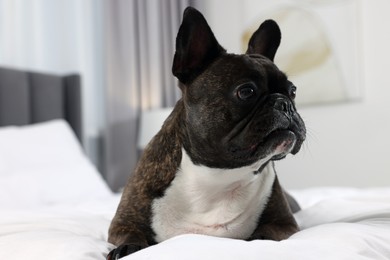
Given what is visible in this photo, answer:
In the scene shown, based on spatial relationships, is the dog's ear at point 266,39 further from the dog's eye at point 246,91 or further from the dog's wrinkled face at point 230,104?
the dog's eye at point 246,91

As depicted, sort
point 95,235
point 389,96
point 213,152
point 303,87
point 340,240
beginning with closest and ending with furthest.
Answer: point 340,240
point 213,152
point 95,235
point 389,96
point 303,87

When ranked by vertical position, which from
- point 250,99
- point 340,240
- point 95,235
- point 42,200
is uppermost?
point 250,99

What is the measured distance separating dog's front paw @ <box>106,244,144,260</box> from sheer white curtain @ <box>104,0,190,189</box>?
7.82ft

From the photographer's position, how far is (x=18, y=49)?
2.93 metres

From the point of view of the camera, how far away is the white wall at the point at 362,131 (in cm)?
330

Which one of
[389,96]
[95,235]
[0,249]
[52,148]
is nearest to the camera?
[0,249]

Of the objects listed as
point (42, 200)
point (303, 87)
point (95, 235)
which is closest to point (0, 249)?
point (95, 235)

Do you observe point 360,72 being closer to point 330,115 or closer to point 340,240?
point 330,115

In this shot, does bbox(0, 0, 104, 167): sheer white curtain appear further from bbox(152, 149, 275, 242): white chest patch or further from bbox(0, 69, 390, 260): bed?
bbox(152, 149, 275, 242): white chest patch

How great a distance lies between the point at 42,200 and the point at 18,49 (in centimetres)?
111

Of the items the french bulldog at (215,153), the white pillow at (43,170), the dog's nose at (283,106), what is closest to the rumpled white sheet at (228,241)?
the french bulldog at (215,153)

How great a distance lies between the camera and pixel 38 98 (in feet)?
9.80

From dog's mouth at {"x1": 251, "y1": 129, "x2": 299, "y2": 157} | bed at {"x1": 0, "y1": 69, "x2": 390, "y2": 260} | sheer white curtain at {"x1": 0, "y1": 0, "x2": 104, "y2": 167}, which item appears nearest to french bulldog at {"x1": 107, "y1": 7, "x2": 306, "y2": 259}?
dog's mouth at {"x1": 251, "y1": 129, "x2": 299, "y2": 157}

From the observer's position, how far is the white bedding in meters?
0.74
